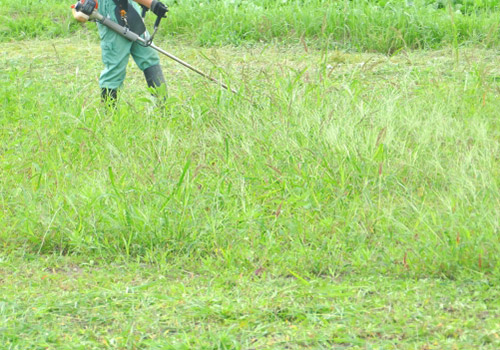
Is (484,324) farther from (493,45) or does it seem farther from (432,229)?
(493,45)

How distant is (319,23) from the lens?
24.4 ft

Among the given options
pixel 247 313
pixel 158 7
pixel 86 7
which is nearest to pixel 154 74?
pixel 158 7

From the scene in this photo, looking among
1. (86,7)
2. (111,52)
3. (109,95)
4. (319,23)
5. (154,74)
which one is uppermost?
(86,7)

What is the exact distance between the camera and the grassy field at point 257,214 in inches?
115

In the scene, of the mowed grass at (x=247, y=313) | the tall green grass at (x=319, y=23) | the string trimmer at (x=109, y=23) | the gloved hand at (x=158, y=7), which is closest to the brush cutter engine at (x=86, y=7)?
the string trimmer at (x=109, y=23)

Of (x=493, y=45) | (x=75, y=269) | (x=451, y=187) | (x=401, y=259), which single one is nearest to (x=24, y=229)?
(x=75, y=269)

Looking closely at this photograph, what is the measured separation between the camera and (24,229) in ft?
12.8

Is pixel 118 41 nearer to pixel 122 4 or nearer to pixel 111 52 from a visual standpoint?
pixel 111 52

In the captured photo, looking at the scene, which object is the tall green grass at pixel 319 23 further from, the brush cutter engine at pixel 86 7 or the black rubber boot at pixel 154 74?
the brush cutter engine at pixel 86 7

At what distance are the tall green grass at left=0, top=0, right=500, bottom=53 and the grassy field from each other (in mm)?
814

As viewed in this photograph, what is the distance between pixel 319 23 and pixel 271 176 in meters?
3.55

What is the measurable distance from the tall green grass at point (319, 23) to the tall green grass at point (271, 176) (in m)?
1.42

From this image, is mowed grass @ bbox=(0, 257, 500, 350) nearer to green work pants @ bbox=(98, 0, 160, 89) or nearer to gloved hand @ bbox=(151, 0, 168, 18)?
green work pants @ bbox=(98, 0, 160, 89)

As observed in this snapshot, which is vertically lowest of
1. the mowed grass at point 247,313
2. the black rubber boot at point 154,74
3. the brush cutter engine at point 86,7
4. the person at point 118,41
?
the mowed grass at point 247,313
